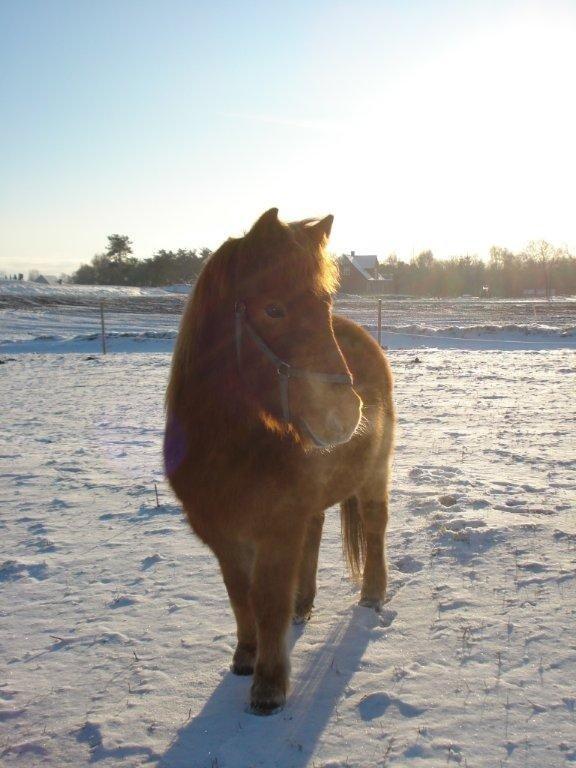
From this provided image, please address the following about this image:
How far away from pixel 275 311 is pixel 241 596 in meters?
1.35

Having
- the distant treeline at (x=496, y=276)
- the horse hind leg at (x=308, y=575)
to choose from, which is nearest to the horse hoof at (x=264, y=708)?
the horse hind leg at (x=308, y=575)

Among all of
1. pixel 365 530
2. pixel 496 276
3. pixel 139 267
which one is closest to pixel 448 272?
pixel 496 276

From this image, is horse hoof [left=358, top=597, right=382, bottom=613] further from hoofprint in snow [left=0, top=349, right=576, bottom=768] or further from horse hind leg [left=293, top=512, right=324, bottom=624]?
horse hind leg [left=293, top=512, right=324, bottom=624]

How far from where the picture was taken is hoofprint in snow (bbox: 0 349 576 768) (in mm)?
2398

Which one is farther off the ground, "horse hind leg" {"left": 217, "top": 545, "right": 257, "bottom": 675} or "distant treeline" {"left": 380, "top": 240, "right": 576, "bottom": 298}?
"distant treeline" {"left": 380, "top": 240, "right": 576, "bottom": 298}

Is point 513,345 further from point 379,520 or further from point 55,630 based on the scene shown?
point 55,630

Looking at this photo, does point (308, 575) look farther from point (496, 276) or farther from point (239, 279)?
point (496, 276)

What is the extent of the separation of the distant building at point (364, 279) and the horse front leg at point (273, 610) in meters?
66.9

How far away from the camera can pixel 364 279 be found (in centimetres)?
7425

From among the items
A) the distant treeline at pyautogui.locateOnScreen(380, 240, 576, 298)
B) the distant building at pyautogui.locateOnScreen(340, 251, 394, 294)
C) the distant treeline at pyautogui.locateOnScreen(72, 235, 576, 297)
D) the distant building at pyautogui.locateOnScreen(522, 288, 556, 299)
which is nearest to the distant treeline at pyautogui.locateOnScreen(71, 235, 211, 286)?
the distant treeline at pyautogui.locateOnScreen(72, 235, 576, 297)

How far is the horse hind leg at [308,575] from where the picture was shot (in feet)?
11.2

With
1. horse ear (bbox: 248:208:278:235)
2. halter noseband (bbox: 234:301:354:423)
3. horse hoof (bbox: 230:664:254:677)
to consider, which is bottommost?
horse hoof (bbox: 230:664:254:677)

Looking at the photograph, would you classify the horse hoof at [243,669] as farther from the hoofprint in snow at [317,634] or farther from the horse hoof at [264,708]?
the horse hoof at [264,708]

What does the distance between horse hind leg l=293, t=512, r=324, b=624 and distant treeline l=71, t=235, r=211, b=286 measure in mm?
60924
